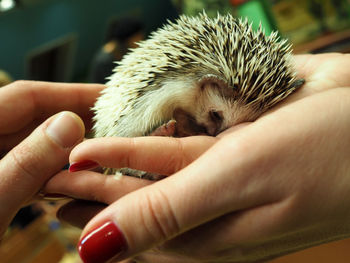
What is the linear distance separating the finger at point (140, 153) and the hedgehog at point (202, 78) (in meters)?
0.23

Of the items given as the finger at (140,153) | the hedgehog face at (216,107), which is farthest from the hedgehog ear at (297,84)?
the finger at (140,153)

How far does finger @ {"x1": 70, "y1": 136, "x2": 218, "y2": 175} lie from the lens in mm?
827

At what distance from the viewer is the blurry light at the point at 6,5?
2.59m

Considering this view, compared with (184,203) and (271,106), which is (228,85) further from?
(184,203)

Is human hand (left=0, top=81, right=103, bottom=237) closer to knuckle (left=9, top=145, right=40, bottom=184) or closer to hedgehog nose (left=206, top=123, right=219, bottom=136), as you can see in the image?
knuckle (left=9, top=145, right=40, bottom=184)

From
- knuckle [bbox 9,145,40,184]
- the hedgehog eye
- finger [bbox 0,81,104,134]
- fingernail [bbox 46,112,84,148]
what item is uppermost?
finger [bbox 0,81,104,134]

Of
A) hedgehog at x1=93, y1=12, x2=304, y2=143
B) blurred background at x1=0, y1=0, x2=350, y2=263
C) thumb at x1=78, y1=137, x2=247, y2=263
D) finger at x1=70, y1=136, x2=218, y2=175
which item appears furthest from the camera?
blurred background at x1=0, y1=0, x2=350, y2=263

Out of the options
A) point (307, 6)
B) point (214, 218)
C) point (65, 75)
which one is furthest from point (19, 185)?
point (65, 75)

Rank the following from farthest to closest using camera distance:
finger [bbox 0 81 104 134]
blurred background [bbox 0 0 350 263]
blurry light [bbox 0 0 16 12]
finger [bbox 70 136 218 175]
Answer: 1. blurry light [bbox 0 0 16 12]
2. blurred background [bbox 0 0 350 263]
3. finger [bbox 0 81 104 134]
4. finger [bbox 70 136 218 175]

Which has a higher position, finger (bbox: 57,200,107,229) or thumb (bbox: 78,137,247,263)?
thumb (bbox: 78,137,247,263)

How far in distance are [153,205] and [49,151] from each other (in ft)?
1.41

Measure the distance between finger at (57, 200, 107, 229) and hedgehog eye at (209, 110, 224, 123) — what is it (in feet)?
1.84

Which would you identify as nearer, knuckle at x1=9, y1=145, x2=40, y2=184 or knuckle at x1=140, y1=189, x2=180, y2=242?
knuckle at x1=140, y1=189, x2=180, y2=242

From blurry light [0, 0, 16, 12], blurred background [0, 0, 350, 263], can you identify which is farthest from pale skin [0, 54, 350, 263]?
blurry light [0, 0, 16, 12]
